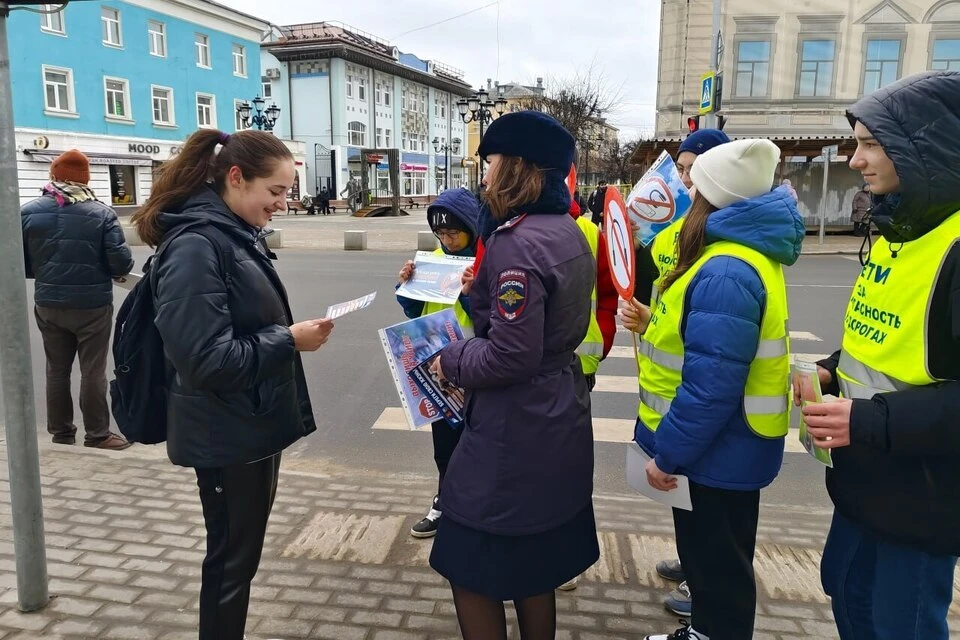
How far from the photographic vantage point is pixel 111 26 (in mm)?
31344

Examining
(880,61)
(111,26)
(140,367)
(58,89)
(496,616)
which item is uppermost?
(111,26)

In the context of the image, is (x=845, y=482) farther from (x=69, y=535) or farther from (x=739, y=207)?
(x=69, y=535)

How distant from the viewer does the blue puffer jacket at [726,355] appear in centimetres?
208

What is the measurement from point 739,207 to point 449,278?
4.47ft

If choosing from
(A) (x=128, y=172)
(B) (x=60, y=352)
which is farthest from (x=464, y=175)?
(B) (x=60, y=352)

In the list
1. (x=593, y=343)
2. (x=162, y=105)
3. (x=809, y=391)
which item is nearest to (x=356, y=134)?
(x=162, y=105)

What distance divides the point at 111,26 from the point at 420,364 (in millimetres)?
35765

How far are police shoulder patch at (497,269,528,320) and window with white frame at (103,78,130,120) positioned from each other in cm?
3485

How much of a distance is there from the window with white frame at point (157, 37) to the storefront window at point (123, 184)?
5884 mm

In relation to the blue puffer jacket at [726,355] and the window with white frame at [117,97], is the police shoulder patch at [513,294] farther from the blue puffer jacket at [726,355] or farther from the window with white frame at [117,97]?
the window with white frame at [117,97]

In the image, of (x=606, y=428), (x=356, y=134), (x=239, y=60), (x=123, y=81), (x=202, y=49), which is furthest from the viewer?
(x=356, y=134)

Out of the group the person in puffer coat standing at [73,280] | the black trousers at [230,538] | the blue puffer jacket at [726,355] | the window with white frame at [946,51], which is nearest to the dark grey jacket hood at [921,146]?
the blue puffer jacket at [726,355]

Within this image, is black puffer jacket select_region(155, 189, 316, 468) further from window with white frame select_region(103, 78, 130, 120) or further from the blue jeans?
window with white frame select_region(103, 78, 130, 120)

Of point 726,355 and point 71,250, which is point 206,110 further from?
point 726,355
